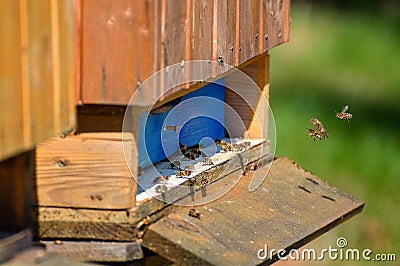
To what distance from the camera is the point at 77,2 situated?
111 inches

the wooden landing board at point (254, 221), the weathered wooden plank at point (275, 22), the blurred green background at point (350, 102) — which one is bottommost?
the blurred green background at point (350, 102)

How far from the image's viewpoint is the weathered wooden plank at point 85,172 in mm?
3053

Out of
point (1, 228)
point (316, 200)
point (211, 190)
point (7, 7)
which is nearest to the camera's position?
point (7, 7)

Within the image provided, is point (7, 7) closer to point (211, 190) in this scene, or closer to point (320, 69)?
point (211, 190)

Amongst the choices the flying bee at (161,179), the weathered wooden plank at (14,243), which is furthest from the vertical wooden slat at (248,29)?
the weathered wooden plank at (14,243)

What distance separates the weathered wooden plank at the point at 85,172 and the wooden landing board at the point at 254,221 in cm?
19

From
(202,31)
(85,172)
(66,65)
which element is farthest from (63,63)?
(202,31)

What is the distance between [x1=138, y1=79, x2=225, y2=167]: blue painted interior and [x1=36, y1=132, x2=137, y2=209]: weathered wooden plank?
0.18 meters

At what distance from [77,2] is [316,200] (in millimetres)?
1799

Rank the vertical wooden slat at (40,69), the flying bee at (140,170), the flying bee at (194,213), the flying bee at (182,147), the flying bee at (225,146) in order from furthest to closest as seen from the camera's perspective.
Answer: the flying bee at (225,146) < the flying bee at (182,147) < the flying bee at (140,170) < the flying bee at (194,213) < the vertical wooden slat at (40,69)

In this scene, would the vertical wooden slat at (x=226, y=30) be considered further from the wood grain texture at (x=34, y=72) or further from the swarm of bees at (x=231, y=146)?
the wood grain texture at (x=34, y=72)

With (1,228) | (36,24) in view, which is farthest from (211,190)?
(36,24)

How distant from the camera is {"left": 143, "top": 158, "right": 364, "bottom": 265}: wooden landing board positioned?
312 cm

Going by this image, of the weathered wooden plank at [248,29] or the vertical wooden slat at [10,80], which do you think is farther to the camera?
the weathered wooden plank at [248,29]
